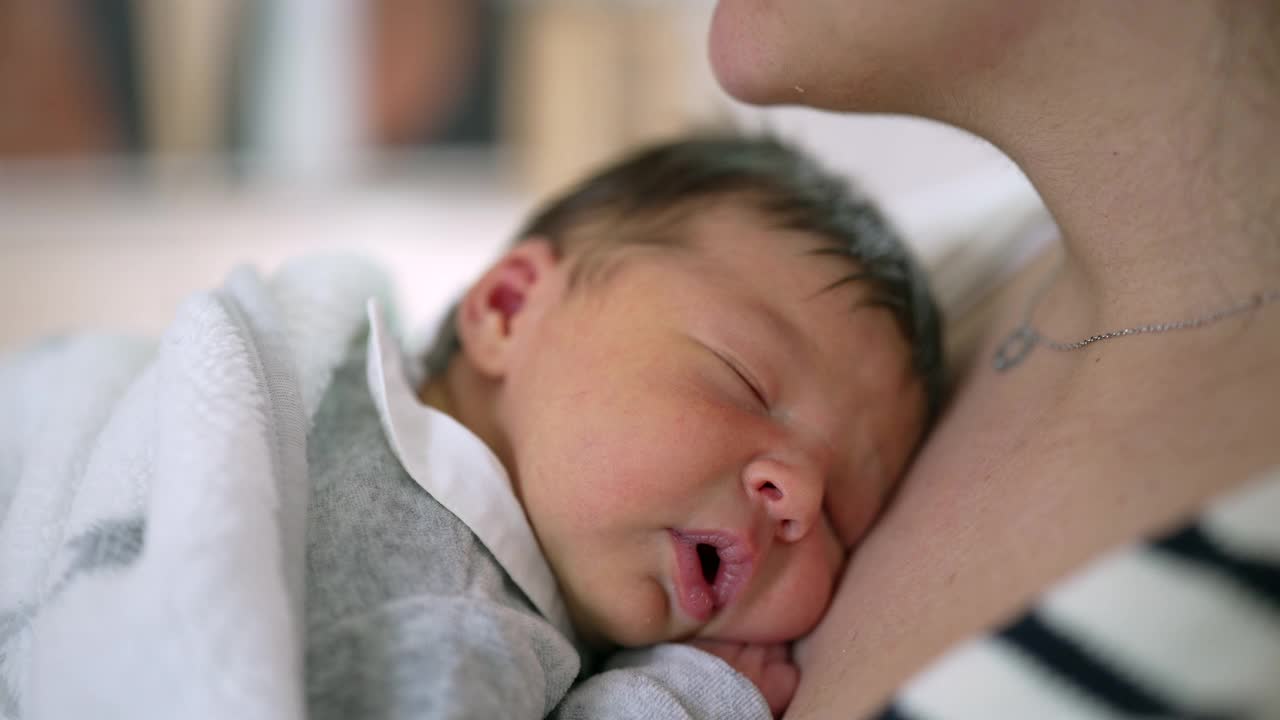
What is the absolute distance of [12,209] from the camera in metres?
2.66

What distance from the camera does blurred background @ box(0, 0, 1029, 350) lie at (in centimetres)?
262

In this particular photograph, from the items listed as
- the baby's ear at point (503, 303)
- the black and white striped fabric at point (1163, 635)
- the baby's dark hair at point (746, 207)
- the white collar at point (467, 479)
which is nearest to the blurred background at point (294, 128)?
the baby's dark hair at point (746, 207)

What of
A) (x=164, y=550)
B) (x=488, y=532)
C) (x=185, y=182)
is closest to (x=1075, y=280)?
(x=488, y=532)

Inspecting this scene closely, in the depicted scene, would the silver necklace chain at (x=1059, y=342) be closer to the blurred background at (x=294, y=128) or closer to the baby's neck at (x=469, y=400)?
the baby's neck at (x=469, y=400)

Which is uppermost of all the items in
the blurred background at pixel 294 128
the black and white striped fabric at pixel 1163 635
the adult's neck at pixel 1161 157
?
the adult's neck at pixel 1161 157

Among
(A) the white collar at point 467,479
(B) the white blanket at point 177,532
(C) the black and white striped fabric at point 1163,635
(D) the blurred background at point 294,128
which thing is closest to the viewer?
(C) the black and white striped fabric at point 1163,635

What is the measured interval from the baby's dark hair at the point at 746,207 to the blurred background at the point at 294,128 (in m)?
1.37

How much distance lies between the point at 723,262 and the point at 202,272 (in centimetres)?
212

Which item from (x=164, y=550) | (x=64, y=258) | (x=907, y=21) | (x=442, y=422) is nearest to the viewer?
(x=164, y=550)

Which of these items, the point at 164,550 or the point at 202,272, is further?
the point at 202,272

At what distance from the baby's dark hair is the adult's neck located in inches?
8.6

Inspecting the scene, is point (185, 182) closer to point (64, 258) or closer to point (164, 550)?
point (64, 258)

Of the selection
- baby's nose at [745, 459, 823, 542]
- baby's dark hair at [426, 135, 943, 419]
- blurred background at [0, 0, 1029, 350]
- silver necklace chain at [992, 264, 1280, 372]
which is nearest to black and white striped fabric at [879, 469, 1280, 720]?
silver necklace chain at [992, 264, 1280, 372]

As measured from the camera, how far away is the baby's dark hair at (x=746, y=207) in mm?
929
